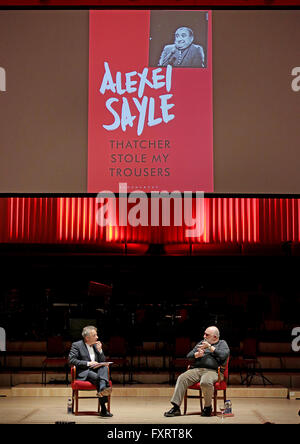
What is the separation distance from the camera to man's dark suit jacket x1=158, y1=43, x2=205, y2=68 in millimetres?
6660

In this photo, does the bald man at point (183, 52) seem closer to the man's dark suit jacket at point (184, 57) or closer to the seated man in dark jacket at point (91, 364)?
the man's dark suit jacket at point (184, 57)

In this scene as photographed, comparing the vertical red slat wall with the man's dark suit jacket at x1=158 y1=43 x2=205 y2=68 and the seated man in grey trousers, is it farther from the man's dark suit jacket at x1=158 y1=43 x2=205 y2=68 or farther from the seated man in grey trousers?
the man's dark suit jacket at x1=158 y1=43 x2=205 y2=68

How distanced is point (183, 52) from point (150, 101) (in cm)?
67

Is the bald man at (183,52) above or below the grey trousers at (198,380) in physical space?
above

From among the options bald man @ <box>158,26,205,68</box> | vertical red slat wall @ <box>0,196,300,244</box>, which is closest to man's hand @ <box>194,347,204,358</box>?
bald man @ <box>158,26,205,68</box>

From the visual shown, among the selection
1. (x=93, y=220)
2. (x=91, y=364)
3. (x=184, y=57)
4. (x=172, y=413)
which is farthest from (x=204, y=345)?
(x=93, y=220)

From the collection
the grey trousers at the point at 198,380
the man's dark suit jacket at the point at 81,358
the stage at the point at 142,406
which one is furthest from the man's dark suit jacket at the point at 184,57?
the stage at the point at 142,406

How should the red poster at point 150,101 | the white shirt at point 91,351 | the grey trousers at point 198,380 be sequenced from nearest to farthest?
the red poster at point 150,101 → the grey trousers at point 198,380 → the white shirt at point 91,351

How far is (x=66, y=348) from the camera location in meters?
10.1

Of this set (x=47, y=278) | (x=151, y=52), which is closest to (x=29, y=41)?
(x=151, y=52)

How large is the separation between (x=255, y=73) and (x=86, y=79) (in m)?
1.86

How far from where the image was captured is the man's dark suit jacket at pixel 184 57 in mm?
6660

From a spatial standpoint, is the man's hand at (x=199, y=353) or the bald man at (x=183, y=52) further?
the man's hand at (x=199, y=353)
